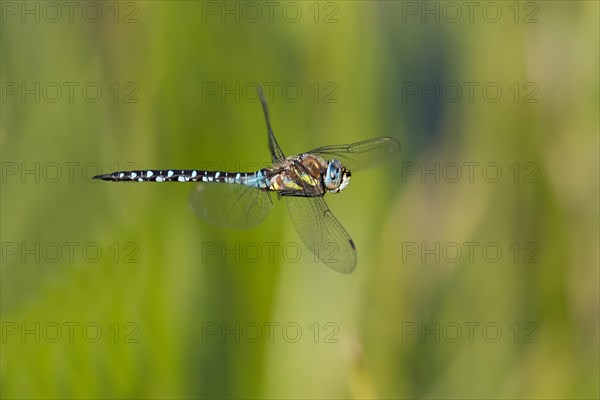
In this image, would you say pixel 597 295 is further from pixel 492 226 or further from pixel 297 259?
pixel 297 259

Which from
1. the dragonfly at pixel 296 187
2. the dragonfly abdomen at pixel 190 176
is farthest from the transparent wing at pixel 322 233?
the dragonfly abdomen at pixel 190 176

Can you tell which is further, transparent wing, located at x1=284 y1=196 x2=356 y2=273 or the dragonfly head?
the dragonfly head

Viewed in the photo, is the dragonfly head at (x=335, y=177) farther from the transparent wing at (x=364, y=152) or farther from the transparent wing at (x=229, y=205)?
the transparent wing at (x=229, y=205)

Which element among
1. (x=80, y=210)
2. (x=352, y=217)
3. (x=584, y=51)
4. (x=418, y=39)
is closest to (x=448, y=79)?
(x=418, y=39)

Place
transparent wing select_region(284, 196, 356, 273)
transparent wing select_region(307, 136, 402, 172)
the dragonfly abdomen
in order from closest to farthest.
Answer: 1. transparent wing select_region(284, 196, 356, 273)
2. the dragonfly abdomen
3. transparent wing select_region(307, 136, 402, 172)

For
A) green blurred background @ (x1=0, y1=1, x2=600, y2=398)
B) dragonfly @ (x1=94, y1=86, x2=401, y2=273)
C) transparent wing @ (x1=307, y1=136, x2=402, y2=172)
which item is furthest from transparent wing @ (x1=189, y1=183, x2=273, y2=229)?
transparent wing @ (x1=307, y1=136, x2=402, y2=172)

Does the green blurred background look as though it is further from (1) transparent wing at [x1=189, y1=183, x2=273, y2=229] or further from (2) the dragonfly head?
(2) the dragonfly head
